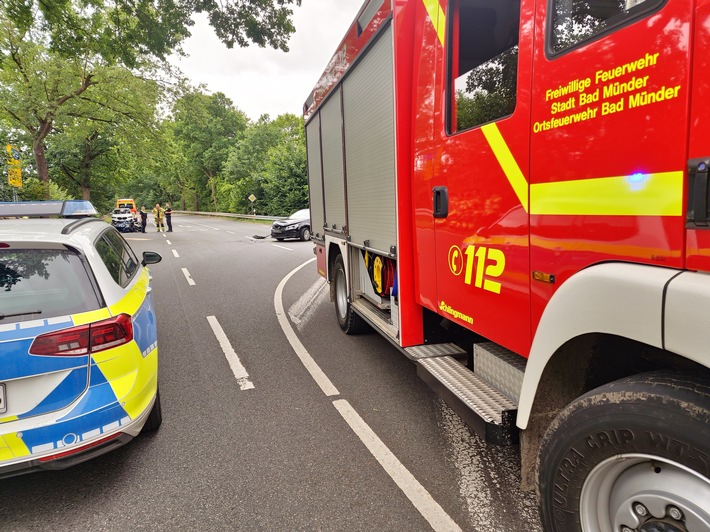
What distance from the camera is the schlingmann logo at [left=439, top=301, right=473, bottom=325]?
2664 mm

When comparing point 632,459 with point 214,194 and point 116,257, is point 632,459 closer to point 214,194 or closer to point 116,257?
point 116,257

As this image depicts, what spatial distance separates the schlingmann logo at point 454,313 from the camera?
8.74 ft

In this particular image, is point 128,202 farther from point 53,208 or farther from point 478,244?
point 478,244

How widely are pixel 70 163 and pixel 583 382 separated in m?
43.0

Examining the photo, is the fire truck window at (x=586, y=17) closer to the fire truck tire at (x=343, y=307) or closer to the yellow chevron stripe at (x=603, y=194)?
the yellow chevron stripe at (x=603, y=194)

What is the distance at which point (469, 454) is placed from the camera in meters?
3.04

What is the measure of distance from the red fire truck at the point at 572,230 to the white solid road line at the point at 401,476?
0.55 metres

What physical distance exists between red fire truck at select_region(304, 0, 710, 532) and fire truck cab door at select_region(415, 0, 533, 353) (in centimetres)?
1

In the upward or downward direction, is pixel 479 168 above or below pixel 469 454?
above

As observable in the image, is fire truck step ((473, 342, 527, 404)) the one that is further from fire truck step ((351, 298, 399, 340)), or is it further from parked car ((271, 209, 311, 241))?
parked car ((271, 209, 311, 241))

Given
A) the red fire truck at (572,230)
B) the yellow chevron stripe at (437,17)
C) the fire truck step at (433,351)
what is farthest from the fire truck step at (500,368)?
the yellow chevron stripe at (437,17)

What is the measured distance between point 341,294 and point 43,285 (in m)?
3.68

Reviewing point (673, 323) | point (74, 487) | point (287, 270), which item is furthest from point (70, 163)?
point (673, 323)

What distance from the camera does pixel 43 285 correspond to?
2729 mm
